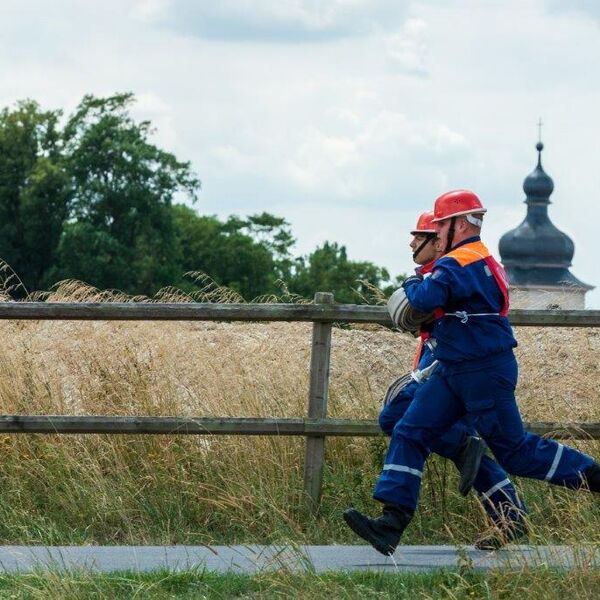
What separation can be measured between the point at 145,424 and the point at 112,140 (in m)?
66.7

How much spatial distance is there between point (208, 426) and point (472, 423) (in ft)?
6.49

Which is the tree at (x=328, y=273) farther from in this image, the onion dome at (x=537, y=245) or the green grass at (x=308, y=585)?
the green grass at (x=308, y=585)

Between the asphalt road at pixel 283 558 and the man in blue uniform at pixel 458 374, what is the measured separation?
277 mm

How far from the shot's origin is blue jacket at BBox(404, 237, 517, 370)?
734 cm

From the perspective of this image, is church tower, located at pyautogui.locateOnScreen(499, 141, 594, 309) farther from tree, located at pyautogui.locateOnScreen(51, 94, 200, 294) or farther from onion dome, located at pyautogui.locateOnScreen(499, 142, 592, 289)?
tree, located at pyautogui.locateOnScreen(51, 94, 200, 294)

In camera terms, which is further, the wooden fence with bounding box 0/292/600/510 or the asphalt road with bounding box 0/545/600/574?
the wooden fence with bounding box 0/292/600/510

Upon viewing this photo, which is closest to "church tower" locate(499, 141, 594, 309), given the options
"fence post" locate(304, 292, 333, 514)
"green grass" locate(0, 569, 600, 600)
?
"fence post" locate(304, 292, 333, 514)

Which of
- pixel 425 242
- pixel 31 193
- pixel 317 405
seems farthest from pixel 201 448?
pixel 31 193

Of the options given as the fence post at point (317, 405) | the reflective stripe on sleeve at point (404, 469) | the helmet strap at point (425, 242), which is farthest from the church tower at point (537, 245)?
the reflective stripe on sleeve at point (404, 469)

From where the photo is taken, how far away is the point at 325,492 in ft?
30.3

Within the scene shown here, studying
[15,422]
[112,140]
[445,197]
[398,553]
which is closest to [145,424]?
[15,422]

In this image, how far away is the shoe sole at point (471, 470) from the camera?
741cm

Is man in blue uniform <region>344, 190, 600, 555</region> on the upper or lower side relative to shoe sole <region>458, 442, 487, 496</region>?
upper

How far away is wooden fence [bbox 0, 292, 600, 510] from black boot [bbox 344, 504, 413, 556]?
157 centimetres
